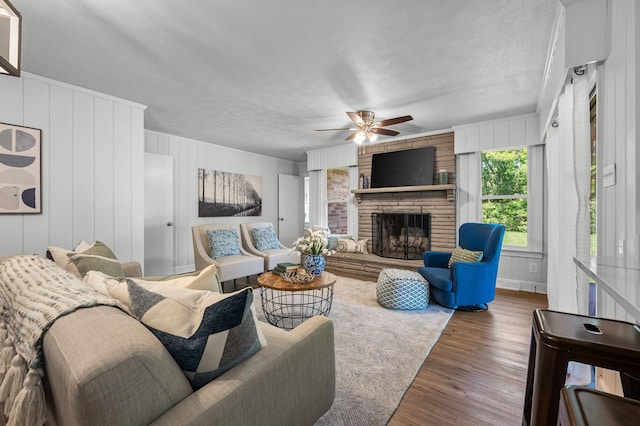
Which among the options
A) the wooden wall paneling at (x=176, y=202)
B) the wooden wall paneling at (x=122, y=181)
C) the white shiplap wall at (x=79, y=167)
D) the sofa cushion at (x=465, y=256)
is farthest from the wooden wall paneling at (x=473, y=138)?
the wooden wall paneling at (x=176, y=202)

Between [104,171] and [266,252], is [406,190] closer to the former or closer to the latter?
[266,252]

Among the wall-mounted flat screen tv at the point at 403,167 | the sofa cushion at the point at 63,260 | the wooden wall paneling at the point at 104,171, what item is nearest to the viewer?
the sofa cushion at the point at 63,260

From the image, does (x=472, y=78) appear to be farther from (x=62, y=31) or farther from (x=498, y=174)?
(x=62, y=31)

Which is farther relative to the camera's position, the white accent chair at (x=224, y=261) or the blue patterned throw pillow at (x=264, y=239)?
the blue patterned throw pillow at (x=264, y=239)

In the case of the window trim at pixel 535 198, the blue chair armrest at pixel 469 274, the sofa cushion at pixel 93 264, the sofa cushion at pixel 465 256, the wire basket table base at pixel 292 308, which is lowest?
the wire basket table base at pixel 292 308

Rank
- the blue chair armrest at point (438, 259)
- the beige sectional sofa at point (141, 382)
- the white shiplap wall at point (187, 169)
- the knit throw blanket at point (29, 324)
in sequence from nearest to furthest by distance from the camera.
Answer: the beige sectional sofa at point (141, 382), the knit throw blanket at point (29, 324), the blue chair armrest at point (438, 259), the white shiplap wall at point (187, 169)

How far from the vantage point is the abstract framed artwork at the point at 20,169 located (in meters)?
2.61

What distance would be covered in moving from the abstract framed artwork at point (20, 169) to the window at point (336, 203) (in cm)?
465

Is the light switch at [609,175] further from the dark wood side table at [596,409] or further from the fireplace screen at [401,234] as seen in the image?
the fireplace screen at [401,234]

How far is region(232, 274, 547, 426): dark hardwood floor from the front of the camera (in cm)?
164

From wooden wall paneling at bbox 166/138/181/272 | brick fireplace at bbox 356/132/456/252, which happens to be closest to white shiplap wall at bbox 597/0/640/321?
brick fireplace at bbox 356/132/456/252

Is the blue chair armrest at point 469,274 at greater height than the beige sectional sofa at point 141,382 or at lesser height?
lesser

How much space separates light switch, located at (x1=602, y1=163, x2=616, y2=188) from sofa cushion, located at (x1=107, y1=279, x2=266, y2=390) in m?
1.92

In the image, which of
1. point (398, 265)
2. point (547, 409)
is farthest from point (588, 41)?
point (398, 265)
